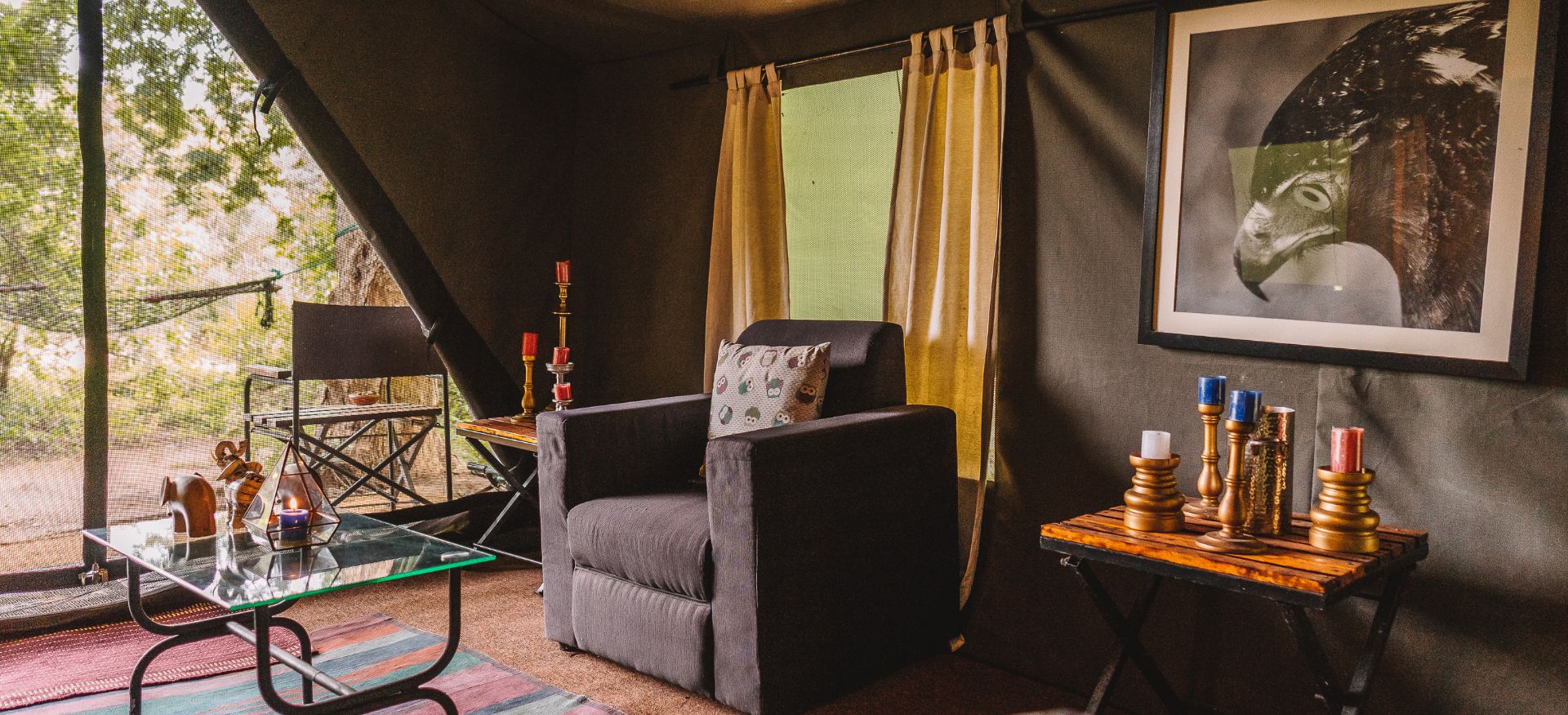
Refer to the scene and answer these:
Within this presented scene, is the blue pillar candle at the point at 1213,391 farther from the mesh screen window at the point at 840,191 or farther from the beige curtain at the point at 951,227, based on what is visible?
the mesh screen window at the point at 840,191

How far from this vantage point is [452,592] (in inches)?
79.0

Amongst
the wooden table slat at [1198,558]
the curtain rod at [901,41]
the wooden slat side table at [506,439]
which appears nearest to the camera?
the wooden table slat at [1198,558]

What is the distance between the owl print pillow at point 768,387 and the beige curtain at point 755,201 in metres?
0.45

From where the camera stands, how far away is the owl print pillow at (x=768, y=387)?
8.68 feet

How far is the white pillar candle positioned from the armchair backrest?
36.1 inches

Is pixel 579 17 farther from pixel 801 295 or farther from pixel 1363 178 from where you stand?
pixel 1363 178

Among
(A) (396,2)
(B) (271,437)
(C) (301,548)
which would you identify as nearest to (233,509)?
(C) (301,548)

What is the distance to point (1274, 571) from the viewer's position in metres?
1.64

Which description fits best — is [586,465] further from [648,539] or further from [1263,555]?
[1263,555]

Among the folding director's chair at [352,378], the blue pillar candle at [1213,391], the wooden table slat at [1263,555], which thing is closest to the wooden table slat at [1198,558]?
the wooden table slat at [1263,555]

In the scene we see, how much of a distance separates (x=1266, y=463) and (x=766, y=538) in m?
1.02

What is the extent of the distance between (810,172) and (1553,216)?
6.49ft

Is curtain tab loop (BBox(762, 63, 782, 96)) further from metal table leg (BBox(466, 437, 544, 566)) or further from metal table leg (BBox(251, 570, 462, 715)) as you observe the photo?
metal table leg (BBox(251, 570, 462, 715))

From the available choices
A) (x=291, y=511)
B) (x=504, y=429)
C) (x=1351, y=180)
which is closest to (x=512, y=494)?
(x=504, y=429)
